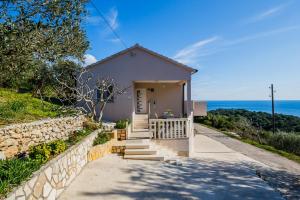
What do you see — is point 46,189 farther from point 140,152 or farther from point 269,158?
point 269,158

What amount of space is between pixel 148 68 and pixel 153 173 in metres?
8.67

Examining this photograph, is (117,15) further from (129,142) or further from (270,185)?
(270,185)

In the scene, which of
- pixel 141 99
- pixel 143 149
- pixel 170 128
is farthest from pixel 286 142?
pixel 143 149

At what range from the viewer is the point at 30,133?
8.91 m

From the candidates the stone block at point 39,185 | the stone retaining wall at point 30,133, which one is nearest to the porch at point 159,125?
the stone retaining wall at point 30,133

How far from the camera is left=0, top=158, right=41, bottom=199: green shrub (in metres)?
4.45

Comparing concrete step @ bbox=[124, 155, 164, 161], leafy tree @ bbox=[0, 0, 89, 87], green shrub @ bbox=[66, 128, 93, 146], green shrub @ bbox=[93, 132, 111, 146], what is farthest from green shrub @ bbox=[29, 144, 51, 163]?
concrete step @ bbox=[124, 155, 164, 161]

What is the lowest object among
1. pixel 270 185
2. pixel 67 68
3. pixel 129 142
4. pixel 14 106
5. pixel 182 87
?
pixel 270 185

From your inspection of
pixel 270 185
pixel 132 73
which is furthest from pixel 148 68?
pixel 270 185

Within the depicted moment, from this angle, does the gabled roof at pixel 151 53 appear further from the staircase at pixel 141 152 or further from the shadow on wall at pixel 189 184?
the shadow on wall at pixel 189 184

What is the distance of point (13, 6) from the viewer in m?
7.28

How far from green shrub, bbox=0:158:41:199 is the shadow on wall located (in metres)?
1.92

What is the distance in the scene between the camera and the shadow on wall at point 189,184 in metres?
7.30

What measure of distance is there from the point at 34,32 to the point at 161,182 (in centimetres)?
560
